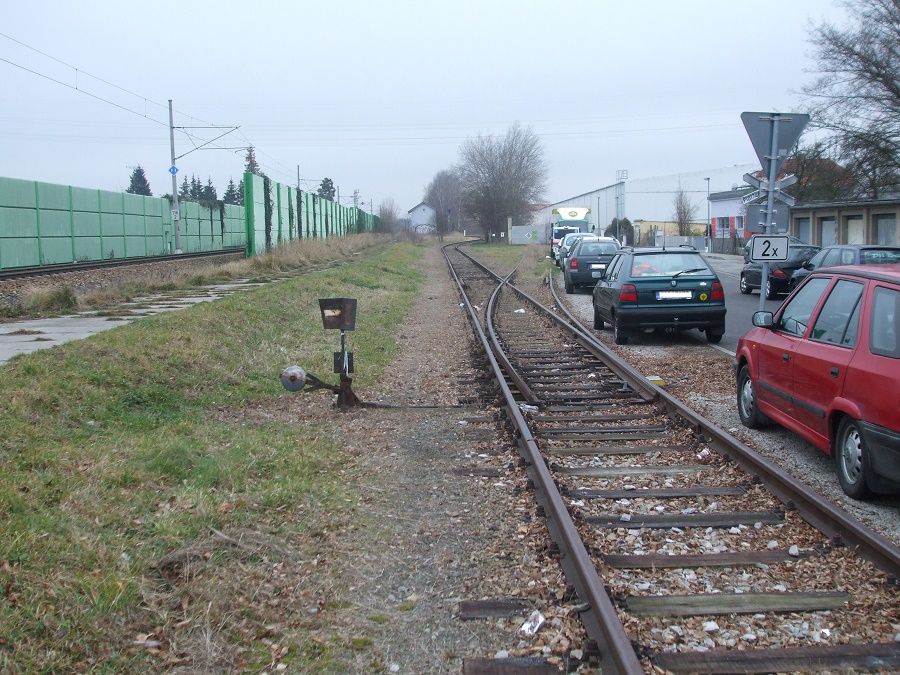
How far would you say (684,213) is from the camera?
258ft

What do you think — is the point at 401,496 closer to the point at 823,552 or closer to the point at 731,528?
the point at 731,528

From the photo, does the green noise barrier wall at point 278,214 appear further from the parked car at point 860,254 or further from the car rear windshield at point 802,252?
the parked car at point 860,254

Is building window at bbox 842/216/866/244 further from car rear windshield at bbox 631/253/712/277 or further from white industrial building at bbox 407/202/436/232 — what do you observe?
white industrial building at bbox 407/202/436/232

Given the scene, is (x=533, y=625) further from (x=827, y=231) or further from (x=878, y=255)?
(x=827, y=231)

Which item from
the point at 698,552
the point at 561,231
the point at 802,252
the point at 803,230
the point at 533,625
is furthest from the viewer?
the point at 561,231

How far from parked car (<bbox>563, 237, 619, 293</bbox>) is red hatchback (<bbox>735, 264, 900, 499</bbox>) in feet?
57.2

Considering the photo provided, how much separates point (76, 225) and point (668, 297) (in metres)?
24.5

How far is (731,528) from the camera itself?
5.39m

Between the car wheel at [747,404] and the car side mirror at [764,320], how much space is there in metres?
0.66

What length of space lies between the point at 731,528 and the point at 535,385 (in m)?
4.95

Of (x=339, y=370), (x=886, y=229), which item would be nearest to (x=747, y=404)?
(x=339, y=370)

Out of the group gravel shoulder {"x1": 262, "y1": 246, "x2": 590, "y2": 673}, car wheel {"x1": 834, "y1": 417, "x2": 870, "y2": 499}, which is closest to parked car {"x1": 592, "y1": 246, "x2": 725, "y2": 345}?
gravel shoulder {"x1": 262, "y1": 246, "x2": 590, "y2": 673}

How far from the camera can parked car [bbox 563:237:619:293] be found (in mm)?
25089

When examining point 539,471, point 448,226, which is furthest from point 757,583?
point 448,226
